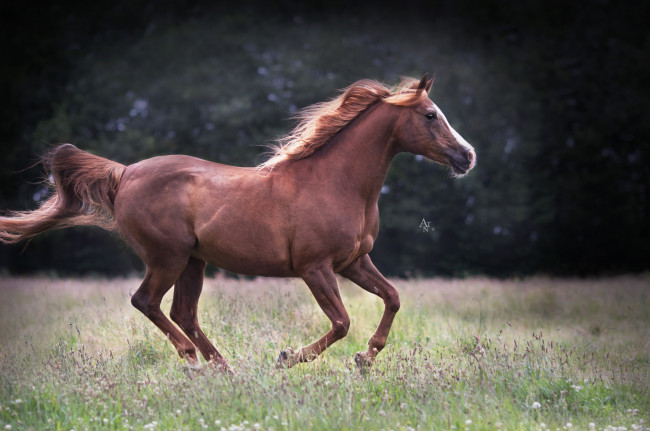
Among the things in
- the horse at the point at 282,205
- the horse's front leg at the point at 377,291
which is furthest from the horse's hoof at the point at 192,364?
the horse's front leg at the point at 377,291

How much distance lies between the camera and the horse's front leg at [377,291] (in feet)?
17.9

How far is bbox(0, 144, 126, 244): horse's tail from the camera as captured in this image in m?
5.78

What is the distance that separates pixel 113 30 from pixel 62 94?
2.73 metres

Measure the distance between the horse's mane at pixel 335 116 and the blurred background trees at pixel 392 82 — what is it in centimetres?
1205

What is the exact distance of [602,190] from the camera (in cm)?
1897

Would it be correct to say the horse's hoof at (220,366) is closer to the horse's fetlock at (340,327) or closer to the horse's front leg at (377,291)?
the horse's fetlock at (340,327)

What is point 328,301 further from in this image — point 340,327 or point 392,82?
point 392,82

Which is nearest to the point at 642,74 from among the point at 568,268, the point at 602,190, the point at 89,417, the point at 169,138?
the point at 602,190

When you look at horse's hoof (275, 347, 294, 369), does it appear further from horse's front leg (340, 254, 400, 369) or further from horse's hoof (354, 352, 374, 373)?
horse's front leg (340, 254, 400, 369)

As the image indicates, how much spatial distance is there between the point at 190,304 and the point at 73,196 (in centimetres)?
156

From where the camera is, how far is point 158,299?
5.54 metres

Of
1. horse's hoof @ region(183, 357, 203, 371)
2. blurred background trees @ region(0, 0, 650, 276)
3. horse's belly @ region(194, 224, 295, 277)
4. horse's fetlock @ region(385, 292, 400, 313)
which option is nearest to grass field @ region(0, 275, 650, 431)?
horse's hoof @ region(183, 357, 203, 371)

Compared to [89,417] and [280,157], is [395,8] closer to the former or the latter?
[280,157]

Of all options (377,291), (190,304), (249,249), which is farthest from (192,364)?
(377,291)
